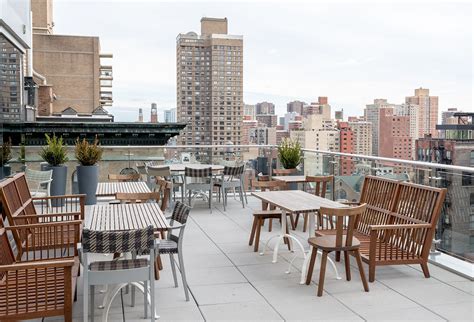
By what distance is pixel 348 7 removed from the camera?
17953mm

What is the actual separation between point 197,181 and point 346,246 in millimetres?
5309

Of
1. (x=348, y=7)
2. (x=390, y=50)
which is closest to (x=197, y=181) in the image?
(x=348, y=7)

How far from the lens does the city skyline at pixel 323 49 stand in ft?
58.8

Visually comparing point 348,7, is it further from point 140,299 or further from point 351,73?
point 140,299

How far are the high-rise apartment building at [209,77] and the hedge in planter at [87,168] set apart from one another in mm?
9258

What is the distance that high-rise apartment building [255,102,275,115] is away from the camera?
2366 centimetres

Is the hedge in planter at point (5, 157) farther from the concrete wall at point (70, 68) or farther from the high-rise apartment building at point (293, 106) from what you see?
the concrete wall at point (70, 68)

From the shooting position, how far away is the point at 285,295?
4910 millimetres

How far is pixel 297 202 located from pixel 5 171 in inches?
181

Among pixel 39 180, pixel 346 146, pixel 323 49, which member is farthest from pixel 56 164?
pixel 323 49

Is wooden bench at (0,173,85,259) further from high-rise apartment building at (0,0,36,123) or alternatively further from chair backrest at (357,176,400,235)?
chair backrest at (357,176,400,235)

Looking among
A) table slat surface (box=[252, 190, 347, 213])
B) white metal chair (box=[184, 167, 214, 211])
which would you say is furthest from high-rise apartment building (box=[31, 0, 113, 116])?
table slat surface (box=[252, 190, 347, 213])

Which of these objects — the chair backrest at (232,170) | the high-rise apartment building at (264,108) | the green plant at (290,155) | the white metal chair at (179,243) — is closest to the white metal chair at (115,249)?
the white metal chair at (179,243)

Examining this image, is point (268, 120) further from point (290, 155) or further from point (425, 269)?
point (425, 269)
